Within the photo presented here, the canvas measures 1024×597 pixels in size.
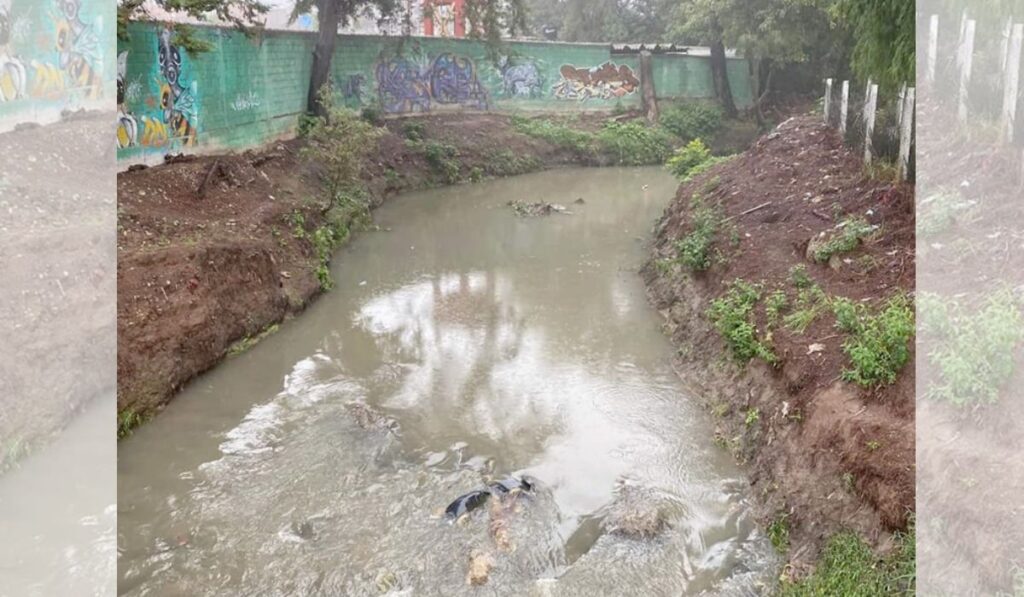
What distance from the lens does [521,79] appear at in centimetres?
3002

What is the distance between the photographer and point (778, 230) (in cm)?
1109

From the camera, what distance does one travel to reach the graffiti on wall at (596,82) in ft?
102

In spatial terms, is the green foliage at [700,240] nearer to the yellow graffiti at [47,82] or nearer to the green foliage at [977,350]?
the green foliage at [977,350]

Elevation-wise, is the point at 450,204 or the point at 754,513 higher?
the point at 450,204

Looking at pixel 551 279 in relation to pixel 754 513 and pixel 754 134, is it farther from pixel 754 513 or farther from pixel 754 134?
pixel 754 134

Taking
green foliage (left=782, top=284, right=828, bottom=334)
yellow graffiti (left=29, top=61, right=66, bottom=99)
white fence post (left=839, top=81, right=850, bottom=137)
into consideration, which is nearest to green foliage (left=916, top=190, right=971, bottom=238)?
green foliage (left=782, top=284, right=828, bottom=334)

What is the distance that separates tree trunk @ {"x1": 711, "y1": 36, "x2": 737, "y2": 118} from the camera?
32125 millimetres

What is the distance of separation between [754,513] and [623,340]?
4.45 m

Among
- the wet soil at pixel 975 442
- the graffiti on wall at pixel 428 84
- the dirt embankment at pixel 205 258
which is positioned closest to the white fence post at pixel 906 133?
the wet soil at pixel 975 442

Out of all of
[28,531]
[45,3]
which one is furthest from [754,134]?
[28,531]

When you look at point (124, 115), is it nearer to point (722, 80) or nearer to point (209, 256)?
point (209, 256)

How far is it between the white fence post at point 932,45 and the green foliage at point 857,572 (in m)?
6.69

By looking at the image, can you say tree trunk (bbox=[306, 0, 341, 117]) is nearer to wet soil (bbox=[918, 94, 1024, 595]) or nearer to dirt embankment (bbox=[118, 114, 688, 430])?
dirt embankment (bbox=[118, 114, 688, 430])

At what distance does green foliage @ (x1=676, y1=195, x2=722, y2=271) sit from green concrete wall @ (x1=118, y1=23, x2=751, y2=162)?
903 centimetres
